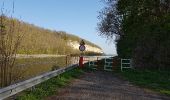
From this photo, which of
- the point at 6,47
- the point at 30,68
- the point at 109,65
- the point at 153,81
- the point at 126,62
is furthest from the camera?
the point at 126,62

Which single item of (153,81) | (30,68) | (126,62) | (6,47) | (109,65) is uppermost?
(6,47)

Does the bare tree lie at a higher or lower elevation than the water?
higher

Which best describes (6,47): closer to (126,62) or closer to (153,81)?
(153,81)

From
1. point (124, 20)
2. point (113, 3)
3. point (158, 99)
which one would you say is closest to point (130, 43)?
point (124, 20)

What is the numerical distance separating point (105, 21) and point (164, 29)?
1409 inches

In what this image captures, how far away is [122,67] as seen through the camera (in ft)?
141

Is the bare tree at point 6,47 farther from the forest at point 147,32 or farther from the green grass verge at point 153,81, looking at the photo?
the forest at point 147,32

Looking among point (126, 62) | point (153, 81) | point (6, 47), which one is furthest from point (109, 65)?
point (6, 47)

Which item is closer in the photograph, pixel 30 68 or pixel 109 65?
pixel 30 68

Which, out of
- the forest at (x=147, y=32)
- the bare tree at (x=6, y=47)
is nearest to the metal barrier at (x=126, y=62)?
the forest at (x=147, y=32)

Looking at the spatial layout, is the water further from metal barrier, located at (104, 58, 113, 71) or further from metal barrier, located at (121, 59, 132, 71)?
metal barrier, located at (121, 59, 132, 71)

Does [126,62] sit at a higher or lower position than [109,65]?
higher

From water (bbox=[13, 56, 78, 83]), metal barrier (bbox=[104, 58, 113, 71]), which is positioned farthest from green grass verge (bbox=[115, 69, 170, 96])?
water (bbox=[13, 56, 78, 83])

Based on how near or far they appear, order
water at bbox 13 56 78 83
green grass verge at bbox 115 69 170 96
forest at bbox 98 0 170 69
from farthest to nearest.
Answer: forest at bbox 98 0 170 69, green grass verge at bbox 115 69 170 96, water at bbox 13 56 78 83
